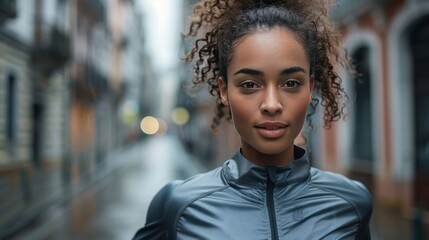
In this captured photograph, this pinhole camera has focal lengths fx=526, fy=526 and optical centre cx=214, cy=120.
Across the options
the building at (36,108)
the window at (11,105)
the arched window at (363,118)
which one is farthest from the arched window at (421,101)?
the window at (11,105)

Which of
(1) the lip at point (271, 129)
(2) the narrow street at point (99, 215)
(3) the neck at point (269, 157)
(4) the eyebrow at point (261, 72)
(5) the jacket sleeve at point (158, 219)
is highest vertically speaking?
(4) the eyebrow at point (261, 72)

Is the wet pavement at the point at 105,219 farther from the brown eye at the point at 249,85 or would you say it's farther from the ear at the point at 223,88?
the brown eye at the point at 249,85

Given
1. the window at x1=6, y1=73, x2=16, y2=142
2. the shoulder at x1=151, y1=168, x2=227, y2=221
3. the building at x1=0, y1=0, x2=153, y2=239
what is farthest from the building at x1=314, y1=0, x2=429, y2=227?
the shoulder at x1=151, y1=168, x2=227, y2=221

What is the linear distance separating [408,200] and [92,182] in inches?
393

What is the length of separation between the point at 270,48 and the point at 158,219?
58 centimetres

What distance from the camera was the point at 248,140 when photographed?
1.38 metres

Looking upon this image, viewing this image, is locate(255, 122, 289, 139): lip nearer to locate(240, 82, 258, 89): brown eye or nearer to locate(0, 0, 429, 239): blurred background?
locate(240, 82, 258, 89): brown eye

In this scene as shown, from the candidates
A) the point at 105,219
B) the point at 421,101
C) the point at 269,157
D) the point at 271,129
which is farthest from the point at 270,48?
the point at 421,101

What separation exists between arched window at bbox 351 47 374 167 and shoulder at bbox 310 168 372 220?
9615 millimetres

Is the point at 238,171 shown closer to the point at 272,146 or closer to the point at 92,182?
the point at 272,146

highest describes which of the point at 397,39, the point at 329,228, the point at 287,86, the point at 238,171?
the point at 397,39

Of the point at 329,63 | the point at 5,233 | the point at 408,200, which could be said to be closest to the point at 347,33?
the point at 408,200

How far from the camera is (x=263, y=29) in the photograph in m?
1.33

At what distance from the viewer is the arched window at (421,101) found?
9.05m
